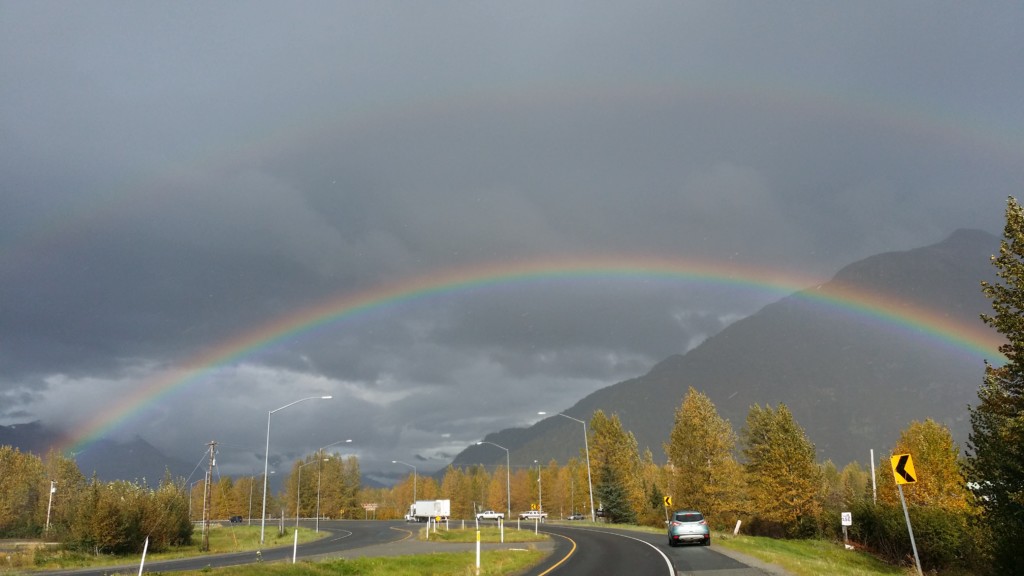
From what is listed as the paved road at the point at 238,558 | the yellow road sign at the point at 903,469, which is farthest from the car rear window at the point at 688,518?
the paved road at the point at 238,558

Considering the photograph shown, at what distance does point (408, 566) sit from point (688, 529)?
16.5 metres

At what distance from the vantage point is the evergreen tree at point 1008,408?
20.9m

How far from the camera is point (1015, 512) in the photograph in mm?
22656

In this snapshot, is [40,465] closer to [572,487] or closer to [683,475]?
[572,487]

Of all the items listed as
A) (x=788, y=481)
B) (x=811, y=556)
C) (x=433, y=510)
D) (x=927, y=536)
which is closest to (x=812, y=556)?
(x=811, y=556)

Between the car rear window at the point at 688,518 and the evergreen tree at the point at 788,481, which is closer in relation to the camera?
the car rear window at the point at 688,518

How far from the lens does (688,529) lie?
1538 inches

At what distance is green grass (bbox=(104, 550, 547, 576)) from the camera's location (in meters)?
24.6

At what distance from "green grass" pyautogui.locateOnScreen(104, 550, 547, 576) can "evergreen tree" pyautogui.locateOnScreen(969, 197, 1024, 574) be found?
716 inches

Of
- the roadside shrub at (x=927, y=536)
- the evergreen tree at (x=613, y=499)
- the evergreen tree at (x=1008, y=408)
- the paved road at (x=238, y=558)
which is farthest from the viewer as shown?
the evergreen tree at (x=613, y=499)

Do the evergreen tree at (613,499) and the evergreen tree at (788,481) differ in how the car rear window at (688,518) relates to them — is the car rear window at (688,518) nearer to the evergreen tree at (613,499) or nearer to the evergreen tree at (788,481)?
the evergreen tree at (788,481)

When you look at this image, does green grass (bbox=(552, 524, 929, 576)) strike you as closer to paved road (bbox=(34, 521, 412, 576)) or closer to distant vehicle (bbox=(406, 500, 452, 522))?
paved road (bbox=(34, 521, 412, 576))

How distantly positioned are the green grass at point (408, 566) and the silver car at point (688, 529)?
7.82 m

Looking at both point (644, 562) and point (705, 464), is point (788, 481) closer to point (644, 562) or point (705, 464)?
point (705, 464)
